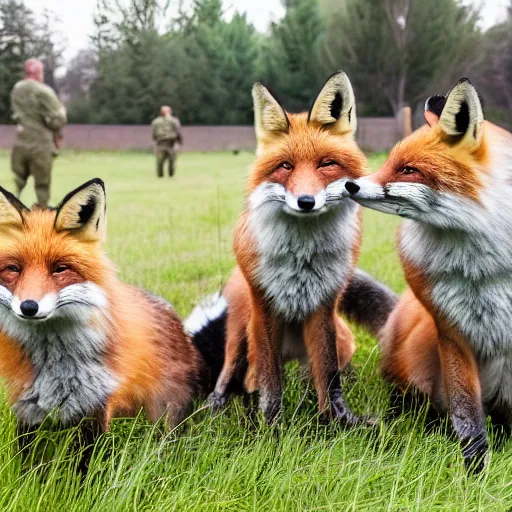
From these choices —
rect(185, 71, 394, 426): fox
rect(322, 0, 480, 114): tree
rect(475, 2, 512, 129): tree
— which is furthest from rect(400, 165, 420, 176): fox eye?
rect(322, 0, 480, 114): tree

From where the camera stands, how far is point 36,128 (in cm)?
922

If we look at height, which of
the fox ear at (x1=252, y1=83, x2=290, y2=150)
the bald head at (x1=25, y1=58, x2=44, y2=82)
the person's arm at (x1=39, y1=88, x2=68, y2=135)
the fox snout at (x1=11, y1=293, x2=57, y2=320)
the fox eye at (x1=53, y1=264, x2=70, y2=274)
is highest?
the fox ear at (x1=252, y1=83, x2=290, y2=150)

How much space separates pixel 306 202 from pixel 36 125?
7.85 m

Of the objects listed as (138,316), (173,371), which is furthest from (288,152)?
(173,371)

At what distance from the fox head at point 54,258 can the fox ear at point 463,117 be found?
1.30 metres

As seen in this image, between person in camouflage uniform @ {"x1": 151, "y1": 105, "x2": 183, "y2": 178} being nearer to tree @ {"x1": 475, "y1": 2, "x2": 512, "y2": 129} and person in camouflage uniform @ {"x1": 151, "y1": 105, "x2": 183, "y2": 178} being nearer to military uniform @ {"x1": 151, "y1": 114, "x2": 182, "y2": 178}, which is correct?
military uniform @ {"x1": 151, "y1": 114, "x2": 182, "y2": 178}

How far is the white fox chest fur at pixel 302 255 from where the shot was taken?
2.67 m

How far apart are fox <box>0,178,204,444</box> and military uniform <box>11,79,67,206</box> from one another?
289 inches

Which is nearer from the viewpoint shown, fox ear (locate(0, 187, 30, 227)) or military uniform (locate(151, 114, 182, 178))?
fox ear (locate(0, 187, 30, 227))

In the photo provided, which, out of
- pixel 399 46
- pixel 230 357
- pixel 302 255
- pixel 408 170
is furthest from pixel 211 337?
pixel 399 46

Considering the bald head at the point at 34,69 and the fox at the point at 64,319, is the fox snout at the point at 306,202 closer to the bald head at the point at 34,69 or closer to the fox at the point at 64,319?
the fox at the point at 64,319

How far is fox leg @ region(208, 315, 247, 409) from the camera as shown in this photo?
10.3 ft

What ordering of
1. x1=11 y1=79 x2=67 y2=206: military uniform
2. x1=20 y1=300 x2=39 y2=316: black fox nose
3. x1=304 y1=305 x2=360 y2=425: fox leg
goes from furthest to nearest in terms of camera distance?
1. x1=11 y1=79 x2=67 y2=206: military uniform
2. x1=304 y1=305 x2=360 y2=425: fox leg
3. x1=20 y1=300 x2=39 y2=316: black fox nose

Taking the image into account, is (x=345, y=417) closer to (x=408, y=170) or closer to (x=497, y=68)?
(x=408, y=170)
